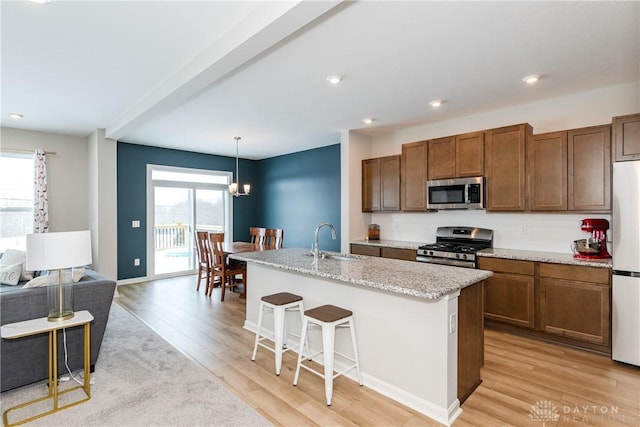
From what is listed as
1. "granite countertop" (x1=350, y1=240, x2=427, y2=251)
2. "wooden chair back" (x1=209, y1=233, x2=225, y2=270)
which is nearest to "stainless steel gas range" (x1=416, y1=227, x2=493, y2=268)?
"granite countertop" (x1=350, y1=240, x2=427, y2=251)

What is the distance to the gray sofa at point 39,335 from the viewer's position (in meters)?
2.32

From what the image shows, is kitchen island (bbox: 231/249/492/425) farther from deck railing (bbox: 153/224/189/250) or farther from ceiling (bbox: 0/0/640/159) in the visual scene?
deck railing (bbox: 153/224/189/250)

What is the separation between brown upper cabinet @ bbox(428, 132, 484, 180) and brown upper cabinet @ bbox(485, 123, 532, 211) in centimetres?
10

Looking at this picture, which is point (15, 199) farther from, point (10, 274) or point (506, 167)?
point (506, 167)

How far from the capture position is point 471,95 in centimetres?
359

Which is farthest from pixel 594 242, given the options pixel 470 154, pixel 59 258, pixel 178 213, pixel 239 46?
pixel 178 213

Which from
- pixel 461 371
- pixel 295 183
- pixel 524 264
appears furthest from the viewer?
pixel 295 183

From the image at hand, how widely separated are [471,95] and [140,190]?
5780mm

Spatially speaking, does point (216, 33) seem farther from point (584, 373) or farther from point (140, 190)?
point (140, 190)

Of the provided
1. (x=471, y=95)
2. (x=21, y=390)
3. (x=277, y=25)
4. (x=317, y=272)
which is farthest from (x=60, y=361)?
(x=471, y=95)

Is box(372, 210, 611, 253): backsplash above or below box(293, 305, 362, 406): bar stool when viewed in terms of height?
above

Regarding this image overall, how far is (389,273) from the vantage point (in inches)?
96.6

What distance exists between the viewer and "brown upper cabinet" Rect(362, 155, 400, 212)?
16.1 ft

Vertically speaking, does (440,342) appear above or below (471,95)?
below
